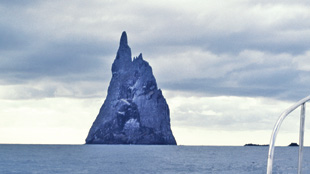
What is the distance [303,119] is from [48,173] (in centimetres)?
10117

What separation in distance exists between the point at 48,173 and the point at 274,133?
10102 cm

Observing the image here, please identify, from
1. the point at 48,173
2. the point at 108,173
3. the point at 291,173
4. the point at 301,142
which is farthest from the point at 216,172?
the point at 301,142

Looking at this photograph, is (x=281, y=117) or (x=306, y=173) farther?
(x=306, y=173)

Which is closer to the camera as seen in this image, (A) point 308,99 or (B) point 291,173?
(A) point 308,99

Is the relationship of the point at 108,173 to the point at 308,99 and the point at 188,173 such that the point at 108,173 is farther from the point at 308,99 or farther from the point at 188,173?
the point at 308,99

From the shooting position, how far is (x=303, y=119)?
9.84 meters

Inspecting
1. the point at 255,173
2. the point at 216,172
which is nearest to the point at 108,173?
the point at 216,172

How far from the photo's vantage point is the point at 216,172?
11275 cm

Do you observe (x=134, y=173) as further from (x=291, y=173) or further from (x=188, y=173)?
(x=291, y=173)

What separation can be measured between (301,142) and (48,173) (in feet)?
331

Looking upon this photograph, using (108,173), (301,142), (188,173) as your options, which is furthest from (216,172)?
(301,142)

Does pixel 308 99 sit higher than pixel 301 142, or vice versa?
pixel 308 99

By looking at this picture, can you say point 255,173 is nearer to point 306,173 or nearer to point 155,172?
point 306,173

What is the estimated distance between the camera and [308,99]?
1002 cm
